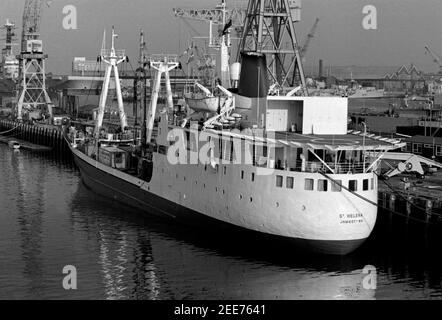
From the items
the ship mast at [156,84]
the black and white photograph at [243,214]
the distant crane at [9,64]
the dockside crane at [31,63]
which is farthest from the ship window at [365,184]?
the distant crane at [9,64]

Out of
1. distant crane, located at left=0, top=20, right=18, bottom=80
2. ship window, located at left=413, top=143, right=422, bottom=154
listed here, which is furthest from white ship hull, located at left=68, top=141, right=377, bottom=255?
distant crane, located at left=0, top=20, right=18, bottom=80

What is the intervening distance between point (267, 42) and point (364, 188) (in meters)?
21.3

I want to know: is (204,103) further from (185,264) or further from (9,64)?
(9,64)

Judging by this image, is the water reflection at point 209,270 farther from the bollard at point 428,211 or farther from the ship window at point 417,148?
the ship window at point 417,148

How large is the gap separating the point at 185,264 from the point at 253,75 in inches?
499

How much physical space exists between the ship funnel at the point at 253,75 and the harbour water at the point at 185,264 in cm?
881

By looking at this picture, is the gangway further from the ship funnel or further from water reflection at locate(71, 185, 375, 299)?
water reflection at locate(71, 185, 375, 299)

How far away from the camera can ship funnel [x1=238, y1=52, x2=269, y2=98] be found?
127 feet

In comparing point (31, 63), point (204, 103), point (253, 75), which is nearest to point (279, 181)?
point (253, 75)

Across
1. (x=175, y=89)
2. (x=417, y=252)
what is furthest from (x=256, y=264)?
(x=175, y=89)

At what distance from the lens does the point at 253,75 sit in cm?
3878

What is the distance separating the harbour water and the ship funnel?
8.81m

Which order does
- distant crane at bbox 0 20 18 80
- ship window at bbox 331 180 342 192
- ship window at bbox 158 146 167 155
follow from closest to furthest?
ship window at bbox 331 180 342 192
ship window at bbox 158 146 167 155
distant crane at bbox 0 20 18 80
